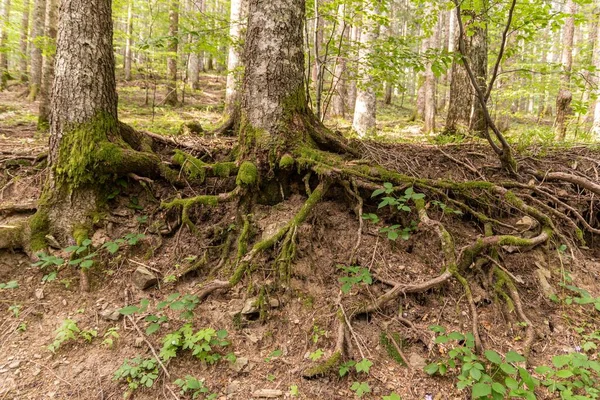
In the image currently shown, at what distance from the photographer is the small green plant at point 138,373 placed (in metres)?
2.59

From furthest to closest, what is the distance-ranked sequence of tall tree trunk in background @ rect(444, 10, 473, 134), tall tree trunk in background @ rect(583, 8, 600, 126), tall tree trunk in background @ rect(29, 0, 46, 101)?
tall tree trunk in background @ rect(29, 0, 46, 101) < tall tree trunk in background @ rect(444, 10, 473, 134) < tall tree trunk in background @ rect(583, 8, 600, 126)

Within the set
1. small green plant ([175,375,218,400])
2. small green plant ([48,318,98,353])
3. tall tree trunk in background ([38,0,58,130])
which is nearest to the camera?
small green plant ([175,375,218,400])

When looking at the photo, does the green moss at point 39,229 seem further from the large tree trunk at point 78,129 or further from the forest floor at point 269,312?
the forest floor at point 269,312

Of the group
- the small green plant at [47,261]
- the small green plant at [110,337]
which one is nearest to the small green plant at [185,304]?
the small green plant at [110,337]

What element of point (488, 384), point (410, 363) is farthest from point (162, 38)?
point (488, 384)

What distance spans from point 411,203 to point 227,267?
2.13 metres

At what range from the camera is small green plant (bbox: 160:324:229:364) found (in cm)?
273

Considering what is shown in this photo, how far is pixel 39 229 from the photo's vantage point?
144 inches

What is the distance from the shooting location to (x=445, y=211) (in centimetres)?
363

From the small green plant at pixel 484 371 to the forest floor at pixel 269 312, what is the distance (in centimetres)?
11

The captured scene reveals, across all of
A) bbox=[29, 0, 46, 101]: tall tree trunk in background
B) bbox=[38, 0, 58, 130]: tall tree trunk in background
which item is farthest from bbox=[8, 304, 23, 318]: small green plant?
bbox=[29, 0, 46, 101]: tall tree trunk in background

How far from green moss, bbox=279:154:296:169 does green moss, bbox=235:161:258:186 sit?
→ 12.2 inches

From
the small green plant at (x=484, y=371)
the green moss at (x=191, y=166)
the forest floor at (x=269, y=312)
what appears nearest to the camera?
the small green plant at (x=484, y=371)

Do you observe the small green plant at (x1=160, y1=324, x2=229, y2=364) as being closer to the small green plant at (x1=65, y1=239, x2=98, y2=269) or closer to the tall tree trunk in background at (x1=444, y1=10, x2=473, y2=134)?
the small green plant at (x1=65, y1=239, x2=98, y2=269)
